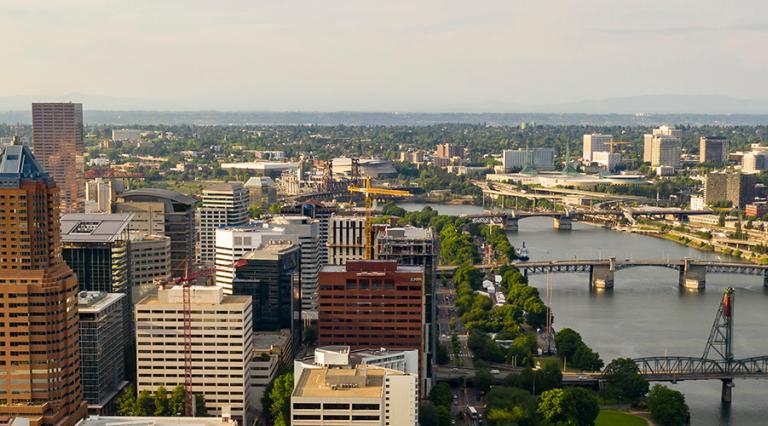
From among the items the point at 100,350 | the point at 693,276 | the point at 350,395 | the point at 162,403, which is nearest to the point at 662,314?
the point at 693,276

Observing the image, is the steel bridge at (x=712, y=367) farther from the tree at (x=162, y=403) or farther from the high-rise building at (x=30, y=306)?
the high-rise building at (x=30, y=306)

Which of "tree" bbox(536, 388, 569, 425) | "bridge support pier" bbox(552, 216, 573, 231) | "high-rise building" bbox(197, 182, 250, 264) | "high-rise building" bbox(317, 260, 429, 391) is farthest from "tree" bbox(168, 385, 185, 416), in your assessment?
"bridge support pier" bbox(552, 216, 573, 231)

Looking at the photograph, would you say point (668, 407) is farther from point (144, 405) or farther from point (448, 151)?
point (448, 151)

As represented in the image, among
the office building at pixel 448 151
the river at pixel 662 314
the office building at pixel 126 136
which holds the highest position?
the office building at pixel 126 136

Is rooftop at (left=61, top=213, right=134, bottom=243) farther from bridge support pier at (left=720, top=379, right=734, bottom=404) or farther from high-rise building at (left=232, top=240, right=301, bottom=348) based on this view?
bridge support pier at (left=720, top=379, right=734, bottom=404)

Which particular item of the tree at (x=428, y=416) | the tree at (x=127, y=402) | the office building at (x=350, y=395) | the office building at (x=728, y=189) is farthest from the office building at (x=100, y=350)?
the office building at (x=728, y=189)

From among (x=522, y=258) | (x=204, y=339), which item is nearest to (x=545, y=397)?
(x=204, y=339)

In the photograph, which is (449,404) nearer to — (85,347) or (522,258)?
(85,347)
